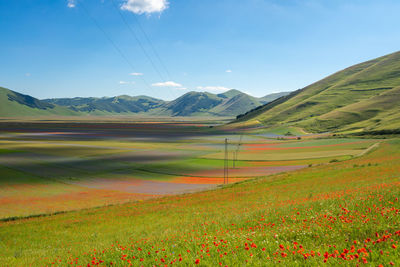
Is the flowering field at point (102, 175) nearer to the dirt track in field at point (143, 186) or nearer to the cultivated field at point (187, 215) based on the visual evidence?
the dirt track in field at point (143, 186)

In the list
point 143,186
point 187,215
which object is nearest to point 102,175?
point 143,186

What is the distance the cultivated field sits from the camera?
28.4 ft

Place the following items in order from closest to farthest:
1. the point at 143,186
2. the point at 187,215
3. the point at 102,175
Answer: the point at 187,215 → the point at 143,186 → the point at 102,175

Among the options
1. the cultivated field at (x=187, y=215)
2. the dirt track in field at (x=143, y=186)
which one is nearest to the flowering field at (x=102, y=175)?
the dirt track in field at (x=143, y=186)

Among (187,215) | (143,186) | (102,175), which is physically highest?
(187,215)

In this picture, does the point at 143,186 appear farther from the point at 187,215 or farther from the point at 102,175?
the point at 187,215

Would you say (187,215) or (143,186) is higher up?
(187,215)

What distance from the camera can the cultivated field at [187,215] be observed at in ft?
28.4

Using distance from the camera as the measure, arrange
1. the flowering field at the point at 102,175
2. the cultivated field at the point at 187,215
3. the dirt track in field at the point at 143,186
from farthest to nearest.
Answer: the dirt track in field at the point at 143,186 → the flowering field at the point at 102,175 → the cultivated field at the point at 187,215

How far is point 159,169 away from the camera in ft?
234

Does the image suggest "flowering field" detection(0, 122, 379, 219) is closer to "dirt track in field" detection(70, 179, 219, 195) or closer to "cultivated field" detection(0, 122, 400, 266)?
"dirt track in field" detection(70, 179, 219, 195)

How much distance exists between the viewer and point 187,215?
942 inches

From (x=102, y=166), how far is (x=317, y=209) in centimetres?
6843

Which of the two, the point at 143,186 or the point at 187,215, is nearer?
the point at 187,215
